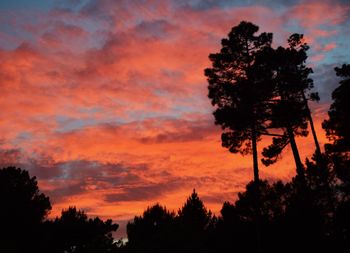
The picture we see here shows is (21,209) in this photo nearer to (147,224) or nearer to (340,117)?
(147,224)

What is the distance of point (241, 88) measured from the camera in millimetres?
28734

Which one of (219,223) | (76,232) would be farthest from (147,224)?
(219,223)

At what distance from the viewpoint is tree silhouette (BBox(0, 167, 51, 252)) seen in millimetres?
52094

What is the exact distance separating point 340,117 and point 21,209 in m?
41.6

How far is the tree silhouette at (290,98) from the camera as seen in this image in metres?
29.0

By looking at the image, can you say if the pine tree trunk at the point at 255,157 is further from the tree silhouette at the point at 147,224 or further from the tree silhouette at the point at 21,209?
the tree silhouette at the point at 147,224

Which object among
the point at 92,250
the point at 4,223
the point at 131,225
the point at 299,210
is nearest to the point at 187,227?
the point at 92,250

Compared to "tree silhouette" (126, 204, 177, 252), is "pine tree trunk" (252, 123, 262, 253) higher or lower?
lower

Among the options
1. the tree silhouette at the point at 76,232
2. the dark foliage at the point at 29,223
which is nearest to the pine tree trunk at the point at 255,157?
the dark foliage at the point at 29,223

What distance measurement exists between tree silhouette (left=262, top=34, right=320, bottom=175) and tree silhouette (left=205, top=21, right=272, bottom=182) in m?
1.10

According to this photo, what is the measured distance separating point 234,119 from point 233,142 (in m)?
2.10

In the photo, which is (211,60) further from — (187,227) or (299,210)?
(187,227)

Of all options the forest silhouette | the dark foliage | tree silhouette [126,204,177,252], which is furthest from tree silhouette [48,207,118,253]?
the forest silhouette

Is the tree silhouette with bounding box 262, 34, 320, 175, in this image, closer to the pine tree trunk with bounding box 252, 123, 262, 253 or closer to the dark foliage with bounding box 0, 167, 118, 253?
the pine tree trunk with bounding box 252, 123, 262, 253
